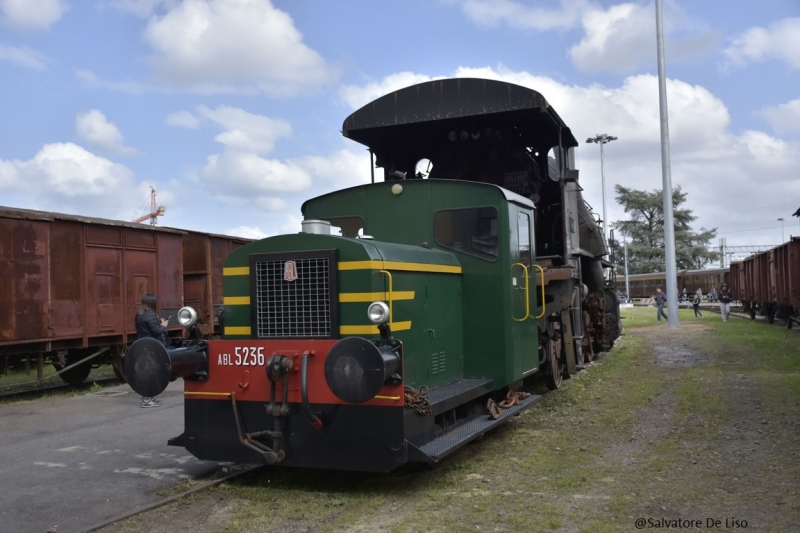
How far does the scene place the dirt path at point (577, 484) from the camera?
449 cm

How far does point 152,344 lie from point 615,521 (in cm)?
352

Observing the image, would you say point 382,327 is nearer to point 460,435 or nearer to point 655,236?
point 460,435

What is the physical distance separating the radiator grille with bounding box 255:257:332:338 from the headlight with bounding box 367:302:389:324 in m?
0.52

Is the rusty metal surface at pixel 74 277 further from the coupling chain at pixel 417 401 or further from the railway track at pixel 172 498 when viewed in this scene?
Result: the coupling chain at pixel 417 401

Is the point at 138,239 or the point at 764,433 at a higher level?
the point at 138,239

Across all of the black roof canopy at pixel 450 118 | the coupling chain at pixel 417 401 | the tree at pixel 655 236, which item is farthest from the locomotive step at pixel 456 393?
the tree at pixel 655 236

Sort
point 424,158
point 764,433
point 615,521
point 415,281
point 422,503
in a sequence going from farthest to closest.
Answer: point 424,158, point 764,433, point 415,281, point 422,503, point 615,521

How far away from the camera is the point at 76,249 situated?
11.6 m

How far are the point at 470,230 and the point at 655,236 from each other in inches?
2437

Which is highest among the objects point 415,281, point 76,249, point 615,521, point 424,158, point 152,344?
point 424,158

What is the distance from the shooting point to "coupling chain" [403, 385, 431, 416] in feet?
16.6

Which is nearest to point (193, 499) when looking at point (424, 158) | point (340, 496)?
point (340, 496)

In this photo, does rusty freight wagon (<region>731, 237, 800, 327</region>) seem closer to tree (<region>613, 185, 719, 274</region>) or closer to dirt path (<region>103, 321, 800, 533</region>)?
dirt path (<region>103, 321, 800, 533</region>)

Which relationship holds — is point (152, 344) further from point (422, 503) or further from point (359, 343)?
point (422, 503)
